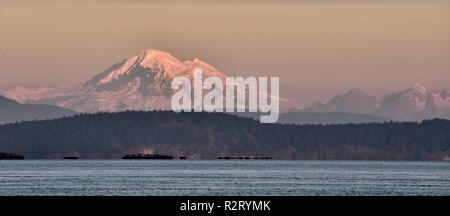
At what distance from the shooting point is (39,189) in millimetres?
142250

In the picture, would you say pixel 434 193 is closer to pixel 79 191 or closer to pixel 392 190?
pixel 392 190
